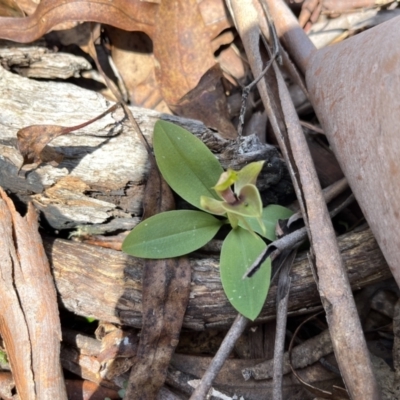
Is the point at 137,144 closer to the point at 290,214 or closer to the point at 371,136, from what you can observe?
the point at 290,214

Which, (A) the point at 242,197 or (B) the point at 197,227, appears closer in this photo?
(A) the point at 242,197

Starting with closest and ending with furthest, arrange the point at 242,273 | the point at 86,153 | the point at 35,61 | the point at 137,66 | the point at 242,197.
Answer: the point at 242,197
the point at 242,273
the point at 86,153
the point at 35,61
the point at 137,66

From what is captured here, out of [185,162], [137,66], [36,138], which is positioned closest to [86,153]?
[36,138]

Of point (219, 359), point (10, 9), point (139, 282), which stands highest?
point (10, 9)

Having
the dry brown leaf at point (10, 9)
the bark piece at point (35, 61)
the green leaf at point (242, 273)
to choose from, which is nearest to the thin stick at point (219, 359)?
the green leaf at point (242, 273)

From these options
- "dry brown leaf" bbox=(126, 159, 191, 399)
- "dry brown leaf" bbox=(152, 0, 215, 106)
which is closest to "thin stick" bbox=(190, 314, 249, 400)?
"dry brown leaf" bbox=(126, 159, 191, 399)

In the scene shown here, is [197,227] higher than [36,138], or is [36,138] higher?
[36,138]

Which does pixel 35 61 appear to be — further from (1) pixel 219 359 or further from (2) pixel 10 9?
(1) pixel 219 359

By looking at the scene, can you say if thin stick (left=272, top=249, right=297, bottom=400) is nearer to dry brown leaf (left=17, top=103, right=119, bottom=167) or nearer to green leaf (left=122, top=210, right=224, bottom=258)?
green leaf (left=122, top=210, right=224, bottom=258)

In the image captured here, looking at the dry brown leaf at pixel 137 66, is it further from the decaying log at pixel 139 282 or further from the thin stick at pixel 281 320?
the thin stick at pixel 281 320
